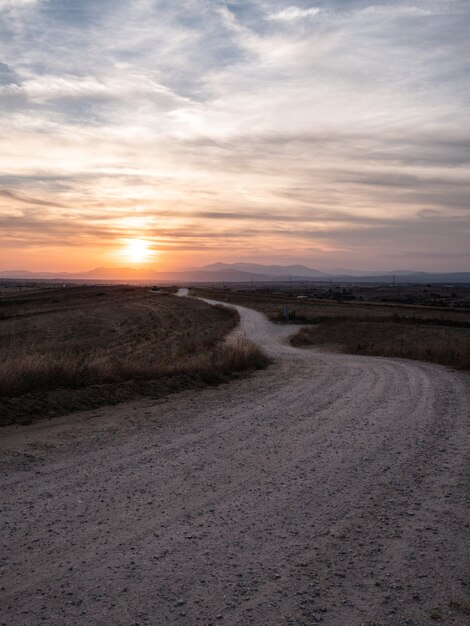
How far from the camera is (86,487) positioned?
593cm

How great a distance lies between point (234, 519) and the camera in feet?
17.3

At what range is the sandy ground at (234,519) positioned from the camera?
12.7ft

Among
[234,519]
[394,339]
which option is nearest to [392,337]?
[394,339]

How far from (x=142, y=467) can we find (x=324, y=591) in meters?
Answer: 3.25

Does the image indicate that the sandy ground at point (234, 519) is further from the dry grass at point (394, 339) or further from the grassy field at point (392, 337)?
the grassy field at point (392, 337)

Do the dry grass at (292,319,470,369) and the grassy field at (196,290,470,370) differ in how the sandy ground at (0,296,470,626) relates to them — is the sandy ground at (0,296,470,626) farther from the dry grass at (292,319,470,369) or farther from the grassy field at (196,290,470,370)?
the grassy field at (196,290,470,370)

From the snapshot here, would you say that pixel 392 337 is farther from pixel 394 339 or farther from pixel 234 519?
pixel 234 519

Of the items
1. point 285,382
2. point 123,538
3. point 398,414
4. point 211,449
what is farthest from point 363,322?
point 123,538

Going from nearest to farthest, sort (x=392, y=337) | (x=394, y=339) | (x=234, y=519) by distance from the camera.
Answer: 1. (x=234, y=519)
2. (x=394, y=339)
3. (x=392, y=337)

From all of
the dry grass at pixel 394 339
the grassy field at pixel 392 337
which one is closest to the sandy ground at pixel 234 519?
the dry grass at pixel 394 339

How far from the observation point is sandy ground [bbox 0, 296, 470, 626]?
3879mm

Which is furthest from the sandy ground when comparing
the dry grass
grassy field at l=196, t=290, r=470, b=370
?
grassy field at l=196, t=290, r=470, b=370

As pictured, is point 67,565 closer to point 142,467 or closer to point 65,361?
point 142,467

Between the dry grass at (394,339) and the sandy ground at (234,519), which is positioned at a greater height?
the sandy ground at (234,519)
